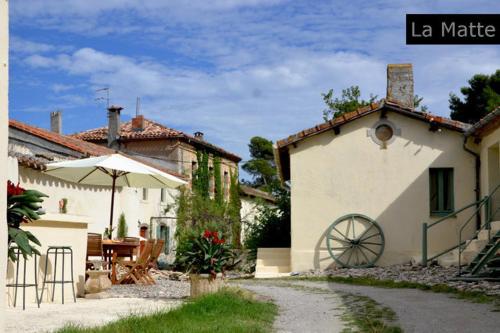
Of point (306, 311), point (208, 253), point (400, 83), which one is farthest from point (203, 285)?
point (400, 83)

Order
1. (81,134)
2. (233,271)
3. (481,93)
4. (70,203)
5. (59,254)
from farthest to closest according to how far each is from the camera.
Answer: (81,134)
(481,93)
(70,203)
(233,271)
(59,254)

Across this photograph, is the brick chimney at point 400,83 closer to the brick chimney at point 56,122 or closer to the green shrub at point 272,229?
the green shrub at point 272,229

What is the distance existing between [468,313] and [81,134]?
102 feet

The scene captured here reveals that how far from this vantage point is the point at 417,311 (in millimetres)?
8391

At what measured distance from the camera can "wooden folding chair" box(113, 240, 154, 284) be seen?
40.7ft

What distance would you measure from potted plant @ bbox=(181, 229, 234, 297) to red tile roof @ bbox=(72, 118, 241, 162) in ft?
77.7

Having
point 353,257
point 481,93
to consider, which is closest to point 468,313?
point 353,257

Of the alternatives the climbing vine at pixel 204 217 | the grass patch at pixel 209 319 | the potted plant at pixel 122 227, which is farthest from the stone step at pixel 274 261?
the grass patch at pixel 209 319

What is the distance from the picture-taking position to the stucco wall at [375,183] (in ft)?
58.5

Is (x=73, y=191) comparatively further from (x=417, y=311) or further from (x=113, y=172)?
(x=417, y=311)

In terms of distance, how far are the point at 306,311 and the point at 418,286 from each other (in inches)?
170

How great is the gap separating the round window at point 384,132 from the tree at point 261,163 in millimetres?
34118

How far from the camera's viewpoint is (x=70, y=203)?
73.9 feet

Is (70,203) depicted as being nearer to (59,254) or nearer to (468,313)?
(59,254)
